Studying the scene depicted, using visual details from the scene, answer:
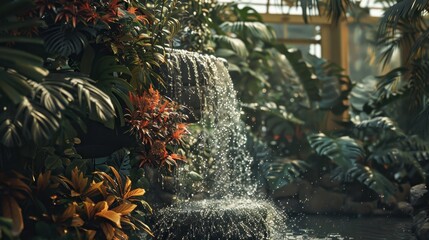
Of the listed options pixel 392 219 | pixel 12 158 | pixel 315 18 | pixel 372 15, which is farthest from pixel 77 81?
pixel 372 15

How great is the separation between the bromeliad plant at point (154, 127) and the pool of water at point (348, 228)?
2126 mm

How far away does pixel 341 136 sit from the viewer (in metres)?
11.4

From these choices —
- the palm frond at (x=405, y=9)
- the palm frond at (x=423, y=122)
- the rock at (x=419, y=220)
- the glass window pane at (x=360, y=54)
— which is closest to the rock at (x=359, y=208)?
the rock at (x=419, y=220)

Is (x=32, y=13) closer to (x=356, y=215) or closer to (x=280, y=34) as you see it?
(x=356, y=215)

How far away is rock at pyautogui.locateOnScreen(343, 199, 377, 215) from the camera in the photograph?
10.5 metres

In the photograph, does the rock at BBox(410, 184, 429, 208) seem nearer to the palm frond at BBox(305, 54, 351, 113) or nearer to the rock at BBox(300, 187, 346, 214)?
the rock at BBox(300, 187, 346, 214)

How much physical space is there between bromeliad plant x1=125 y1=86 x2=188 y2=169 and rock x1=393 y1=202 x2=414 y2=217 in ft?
15.7

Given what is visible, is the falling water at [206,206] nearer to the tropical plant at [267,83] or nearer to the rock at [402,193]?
the rock at [402,193]

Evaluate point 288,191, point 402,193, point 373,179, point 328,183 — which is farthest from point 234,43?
point 402,193

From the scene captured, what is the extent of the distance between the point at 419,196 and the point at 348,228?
1.14 metres

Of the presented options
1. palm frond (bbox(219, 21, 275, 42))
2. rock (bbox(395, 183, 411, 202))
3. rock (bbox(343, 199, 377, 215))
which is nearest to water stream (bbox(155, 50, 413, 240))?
rock (bbox(343, 199, 377, 215))

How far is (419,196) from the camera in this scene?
933cm

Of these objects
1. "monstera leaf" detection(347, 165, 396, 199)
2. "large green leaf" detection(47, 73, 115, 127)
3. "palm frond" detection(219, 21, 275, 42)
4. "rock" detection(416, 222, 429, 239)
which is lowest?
"monstera leaf" detection(347, 165, 396, 199)

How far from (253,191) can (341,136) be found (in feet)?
6.33
